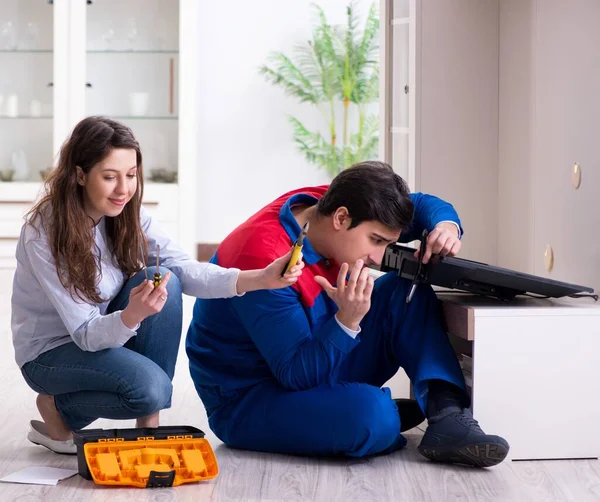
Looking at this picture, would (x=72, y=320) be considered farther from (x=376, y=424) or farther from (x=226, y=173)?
(x=226, y=173)

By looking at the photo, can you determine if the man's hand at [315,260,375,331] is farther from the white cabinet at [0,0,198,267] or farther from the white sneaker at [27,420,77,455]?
the white cabinet at [0,0,198,267]

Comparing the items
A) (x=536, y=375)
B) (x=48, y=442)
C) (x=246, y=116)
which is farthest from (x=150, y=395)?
(x=246, y=116)

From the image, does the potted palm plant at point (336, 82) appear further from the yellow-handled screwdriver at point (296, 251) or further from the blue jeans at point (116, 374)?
the yellow-handled screwdriver at point (296, 251)

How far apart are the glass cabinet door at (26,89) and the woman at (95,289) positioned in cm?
386

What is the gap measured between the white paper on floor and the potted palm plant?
4.16 m

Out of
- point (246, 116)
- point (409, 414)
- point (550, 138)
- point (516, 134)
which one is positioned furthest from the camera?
point (246, 116)

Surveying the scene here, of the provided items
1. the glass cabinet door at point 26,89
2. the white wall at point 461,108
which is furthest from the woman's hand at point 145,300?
the glass cabinet door at point 26,89

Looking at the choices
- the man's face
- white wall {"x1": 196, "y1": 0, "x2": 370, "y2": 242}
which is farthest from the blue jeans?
white wall {"x1": 196, "y1": 0, "x2": 370, "y2": 242}

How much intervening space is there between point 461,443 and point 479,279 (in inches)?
13.9

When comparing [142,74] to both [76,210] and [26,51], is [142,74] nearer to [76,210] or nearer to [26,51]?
[26,51]

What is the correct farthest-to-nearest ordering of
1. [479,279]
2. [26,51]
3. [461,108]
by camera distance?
1. [26,51]
2. [461,108]
3. [479,279]

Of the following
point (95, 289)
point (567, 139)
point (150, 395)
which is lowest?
point (150, 395)

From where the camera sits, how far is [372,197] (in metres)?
2.06

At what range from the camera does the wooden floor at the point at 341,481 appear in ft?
6.26
